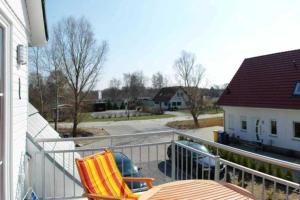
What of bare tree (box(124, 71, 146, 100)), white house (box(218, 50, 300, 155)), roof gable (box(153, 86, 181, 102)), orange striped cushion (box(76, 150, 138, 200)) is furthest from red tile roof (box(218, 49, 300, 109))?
roof gable (box(153, 86, 181, 102))

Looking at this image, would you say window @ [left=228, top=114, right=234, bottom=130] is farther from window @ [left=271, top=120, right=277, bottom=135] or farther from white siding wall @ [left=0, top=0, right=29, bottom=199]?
white siding wall @ [left=0, top=0, right=29, bottom=199]

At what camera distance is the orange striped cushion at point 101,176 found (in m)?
3.59

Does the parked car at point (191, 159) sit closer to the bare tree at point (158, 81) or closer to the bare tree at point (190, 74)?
the bare tree at point (190, 74)

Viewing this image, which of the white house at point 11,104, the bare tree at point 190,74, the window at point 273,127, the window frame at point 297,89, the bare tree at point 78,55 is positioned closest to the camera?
the white house at point 11,104

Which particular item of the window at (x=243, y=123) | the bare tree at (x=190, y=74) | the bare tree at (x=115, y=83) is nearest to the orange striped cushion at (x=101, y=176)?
the window at (x=243, y=123)

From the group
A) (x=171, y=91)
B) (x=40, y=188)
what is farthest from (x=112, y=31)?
(x=171, y=91)

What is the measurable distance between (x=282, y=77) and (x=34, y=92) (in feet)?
59.0

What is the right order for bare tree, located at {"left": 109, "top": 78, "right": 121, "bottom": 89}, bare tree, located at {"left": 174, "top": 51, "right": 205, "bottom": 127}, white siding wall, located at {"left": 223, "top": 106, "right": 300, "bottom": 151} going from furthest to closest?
bare tree, located at {"left": 109, "top": 78, "right": 121, "bottom": 89}, bare tree, located at {"left": 174, "top": 51, "right": 205, "bottom": 127}, white siding wall, located at {"left": 223, "top": 106, "right": 300, "bottom": 151}

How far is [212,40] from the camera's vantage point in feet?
60.9

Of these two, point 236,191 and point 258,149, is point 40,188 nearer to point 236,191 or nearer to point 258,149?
point 236,191

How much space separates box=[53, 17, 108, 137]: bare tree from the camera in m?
24.1

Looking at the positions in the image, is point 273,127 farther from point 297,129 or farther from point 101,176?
point 101,176

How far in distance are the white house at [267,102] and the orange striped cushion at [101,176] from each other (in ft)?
44.1

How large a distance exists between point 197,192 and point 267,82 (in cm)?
1671
